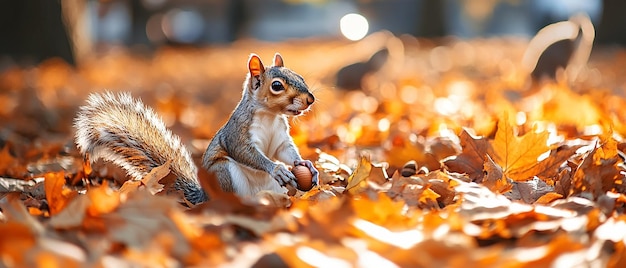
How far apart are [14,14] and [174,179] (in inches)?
368

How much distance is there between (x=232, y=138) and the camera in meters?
2.65

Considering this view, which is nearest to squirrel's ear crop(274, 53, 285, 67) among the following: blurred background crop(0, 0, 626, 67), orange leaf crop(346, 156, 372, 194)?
orange leaf crop(346, 156, 372, 194)

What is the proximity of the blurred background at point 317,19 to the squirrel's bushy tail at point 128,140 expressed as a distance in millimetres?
13809

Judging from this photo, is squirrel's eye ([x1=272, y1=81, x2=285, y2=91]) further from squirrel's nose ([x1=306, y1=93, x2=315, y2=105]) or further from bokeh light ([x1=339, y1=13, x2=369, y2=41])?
bokeh light ([x1=339, y1=13, x2=369, y2=41])

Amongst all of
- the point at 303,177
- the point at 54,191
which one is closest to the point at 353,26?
the point at 303,177

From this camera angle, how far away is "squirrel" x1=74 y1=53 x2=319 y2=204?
2.56 m

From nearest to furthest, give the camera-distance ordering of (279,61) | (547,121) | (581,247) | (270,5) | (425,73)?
(581,247) < (279,61) < (547,121) < (425,73) < (270,5)

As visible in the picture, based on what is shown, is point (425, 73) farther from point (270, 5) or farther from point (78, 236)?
point (270, 5)

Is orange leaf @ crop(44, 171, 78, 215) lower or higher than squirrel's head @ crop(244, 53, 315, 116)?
lower

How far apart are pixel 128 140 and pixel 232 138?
1.11 ft

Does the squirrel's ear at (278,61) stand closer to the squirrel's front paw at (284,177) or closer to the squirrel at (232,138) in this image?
the squirrel at (232,138)

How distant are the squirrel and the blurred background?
13.7 meters

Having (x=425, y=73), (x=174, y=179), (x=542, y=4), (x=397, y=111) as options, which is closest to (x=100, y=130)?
(x=174, y=179)

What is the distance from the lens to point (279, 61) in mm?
2760
